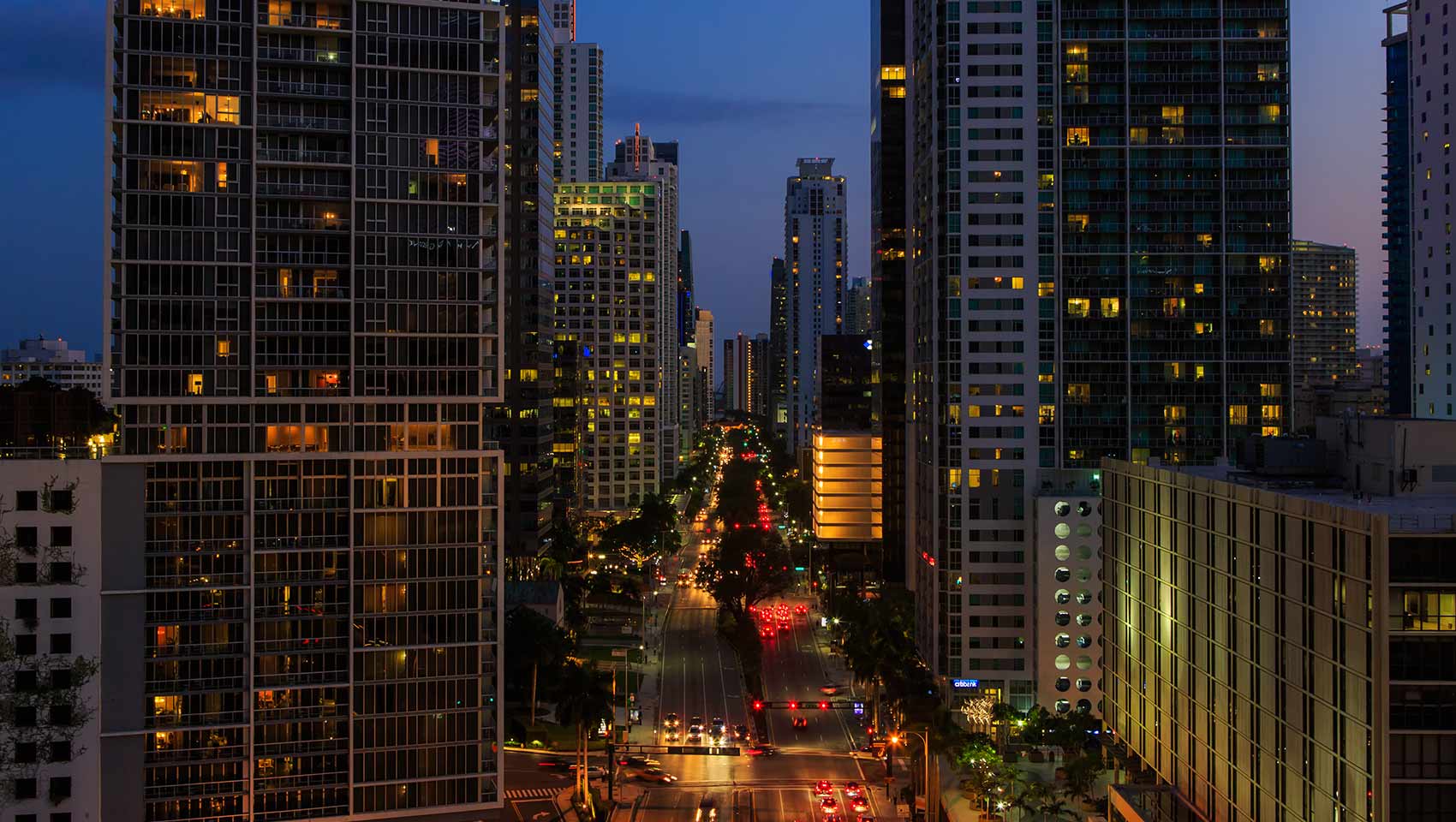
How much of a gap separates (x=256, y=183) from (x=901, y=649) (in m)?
69.6

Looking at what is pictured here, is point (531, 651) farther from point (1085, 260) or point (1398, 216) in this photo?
point (1398, 216)

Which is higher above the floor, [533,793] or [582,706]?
[582,706]

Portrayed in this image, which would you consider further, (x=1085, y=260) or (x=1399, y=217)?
(x=1399, y=217)

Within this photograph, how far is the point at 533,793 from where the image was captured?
9300 centimetres

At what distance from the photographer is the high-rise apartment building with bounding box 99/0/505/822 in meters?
70.7

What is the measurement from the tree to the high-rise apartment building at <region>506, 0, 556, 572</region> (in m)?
37.0

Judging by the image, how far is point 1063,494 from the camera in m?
111

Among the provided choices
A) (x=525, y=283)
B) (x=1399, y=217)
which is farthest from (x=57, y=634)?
(x=1399, y=217)

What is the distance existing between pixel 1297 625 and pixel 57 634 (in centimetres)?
6565

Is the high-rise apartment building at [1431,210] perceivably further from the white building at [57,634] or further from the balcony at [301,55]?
the white building at [57,634]

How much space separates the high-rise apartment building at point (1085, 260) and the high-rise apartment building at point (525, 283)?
192ft

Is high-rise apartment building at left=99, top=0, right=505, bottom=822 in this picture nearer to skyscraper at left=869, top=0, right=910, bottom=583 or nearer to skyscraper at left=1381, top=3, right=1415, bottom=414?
skyscraper at left=869, top=0, right=910, bottom=583

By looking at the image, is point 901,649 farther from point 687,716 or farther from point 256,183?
point 256,183

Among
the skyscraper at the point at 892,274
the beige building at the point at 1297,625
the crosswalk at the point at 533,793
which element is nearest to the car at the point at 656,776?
the crosswalk at the point at 533,793
